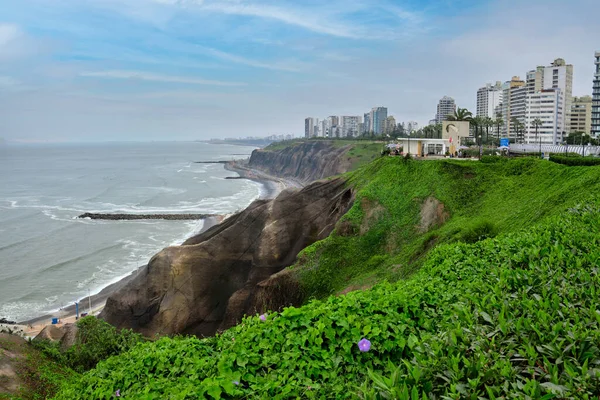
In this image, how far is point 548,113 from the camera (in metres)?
120

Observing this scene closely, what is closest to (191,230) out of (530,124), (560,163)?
(560,163)

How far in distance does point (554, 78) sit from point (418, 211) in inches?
5058

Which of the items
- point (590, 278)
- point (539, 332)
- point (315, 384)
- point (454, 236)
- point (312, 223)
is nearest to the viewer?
point (539, 332)

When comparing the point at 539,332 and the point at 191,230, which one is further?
the point at 191,230

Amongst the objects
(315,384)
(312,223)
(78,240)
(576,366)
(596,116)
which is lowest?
(78,240)

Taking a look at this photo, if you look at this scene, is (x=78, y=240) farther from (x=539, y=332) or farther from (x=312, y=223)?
(x=539, y=332)

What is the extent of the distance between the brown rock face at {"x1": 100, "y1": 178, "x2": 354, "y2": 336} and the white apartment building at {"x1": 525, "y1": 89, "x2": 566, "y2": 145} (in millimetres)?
100974

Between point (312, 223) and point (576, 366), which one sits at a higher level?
point (576, 366)

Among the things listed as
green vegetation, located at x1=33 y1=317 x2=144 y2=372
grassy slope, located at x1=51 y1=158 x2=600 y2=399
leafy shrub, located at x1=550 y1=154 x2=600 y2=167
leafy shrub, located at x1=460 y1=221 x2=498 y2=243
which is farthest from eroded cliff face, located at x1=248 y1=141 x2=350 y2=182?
grassy slope, located at x1=51 y1=158 x2=600 y2=399

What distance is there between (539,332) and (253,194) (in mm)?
109905

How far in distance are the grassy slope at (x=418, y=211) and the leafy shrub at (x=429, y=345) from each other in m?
11.4

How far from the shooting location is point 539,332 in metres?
6.49

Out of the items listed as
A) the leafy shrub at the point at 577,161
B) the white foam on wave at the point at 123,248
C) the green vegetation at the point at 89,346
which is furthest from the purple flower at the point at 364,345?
the white foam on wave at the point at 123,248

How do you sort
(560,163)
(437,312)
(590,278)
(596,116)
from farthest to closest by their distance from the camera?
(596,116)
(560,163)
(437,312)
(590,278)
